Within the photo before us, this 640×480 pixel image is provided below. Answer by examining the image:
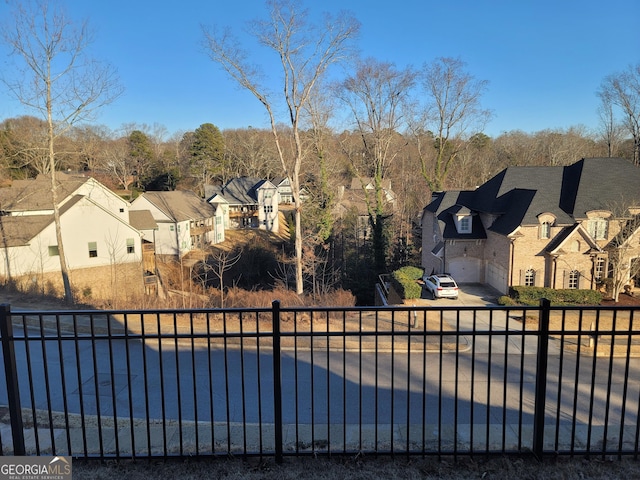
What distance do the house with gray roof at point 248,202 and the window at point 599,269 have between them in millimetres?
34086

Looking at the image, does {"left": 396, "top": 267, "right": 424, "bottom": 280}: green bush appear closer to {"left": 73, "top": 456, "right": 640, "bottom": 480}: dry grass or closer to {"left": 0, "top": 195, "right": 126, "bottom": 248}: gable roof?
{"left": 73, "top": 456, "right": 640, "bottom": 480}: dry grass

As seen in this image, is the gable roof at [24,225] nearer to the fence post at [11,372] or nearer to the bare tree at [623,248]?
the fence post at [11,372]

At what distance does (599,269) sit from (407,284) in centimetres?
1015

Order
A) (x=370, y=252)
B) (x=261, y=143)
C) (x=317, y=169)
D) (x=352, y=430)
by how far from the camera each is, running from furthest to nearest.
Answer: (x=261, y=143) → (x=317, y=169) → (x=370, y=252) → (x=352, y=430)

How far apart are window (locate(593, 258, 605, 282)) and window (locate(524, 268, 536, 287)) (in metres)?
2.82

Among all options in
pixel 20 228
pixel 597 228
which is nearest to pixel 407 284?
pixel 597 228

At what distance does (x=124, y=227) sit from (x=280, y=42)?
50.4ft

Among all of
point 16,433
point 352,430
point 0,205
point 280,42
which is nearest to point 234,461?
point 352,430

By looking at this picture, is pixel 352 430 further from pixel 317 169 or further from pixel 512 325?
pixel 317 169

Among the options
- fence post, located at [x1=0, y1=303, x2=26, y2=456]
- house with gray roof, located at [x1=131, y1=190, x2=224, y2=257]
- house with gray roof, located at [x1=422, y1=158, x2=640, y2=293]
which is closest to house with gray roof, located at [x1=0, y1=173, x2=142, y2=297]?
house with gray roof, located at [x1=131, y1=190, x2=224, y2=257]

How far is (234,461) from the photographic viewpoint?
3629mm

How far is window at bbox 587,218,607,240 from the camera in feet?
68.2

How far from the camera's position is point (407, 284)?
65.0 ft

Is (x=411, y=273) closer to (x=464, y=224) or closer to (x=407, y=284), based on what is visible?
(x=407, y=284)
